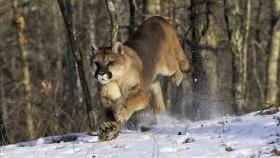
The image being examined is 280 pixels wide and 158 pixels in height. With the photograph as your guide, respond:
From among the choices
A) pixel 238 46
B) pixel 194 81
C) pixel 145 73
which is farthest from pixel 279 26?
pixel 145 73

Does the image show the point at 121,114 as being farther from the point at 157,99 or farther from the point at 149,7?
the point at 149,7

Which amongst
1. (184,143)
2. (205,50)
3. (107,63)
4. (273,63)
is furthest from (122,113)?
(273,63)

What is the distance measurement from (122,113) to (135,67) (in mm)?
959

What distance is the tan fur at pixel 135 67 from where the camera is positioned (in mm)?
8961

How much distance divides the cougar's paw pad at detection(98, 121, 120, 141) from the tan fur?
1.88 ft

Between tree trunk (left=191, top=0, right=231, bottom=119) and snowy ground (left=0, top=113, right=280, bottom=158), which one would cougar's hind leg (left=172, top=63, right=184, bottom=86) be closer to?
tree trunk (left=191, top=0, right=231, bottom=119)

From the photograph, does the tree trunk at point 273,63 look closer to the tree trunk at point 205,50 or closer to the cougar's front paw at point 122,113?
the tree trunk at point 205,50

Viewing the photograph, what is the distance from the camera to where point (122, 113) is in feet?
28.8

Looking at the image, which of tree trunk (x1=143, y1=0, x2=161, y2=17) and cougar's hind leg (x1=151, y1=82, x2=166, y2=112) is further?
tree trunk (x1=143, y1=0, x2=161, y2=17)

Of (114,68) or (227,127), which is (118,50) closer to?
(114,68)

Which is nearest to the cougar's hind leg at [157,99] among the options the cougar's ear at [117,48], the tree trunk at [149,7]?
the cougar's ear at [117,48]

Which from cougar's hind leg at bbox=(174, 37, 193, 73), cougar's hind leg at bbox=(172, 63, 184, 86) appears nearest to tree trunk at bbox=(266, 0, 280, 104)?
cougar's hind leg at bbox=(174, 37, 193, 73)

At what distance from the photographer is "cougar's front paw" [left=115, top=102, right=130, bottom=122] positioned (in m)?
8.73

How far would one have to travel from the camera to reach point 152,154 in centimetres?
679
